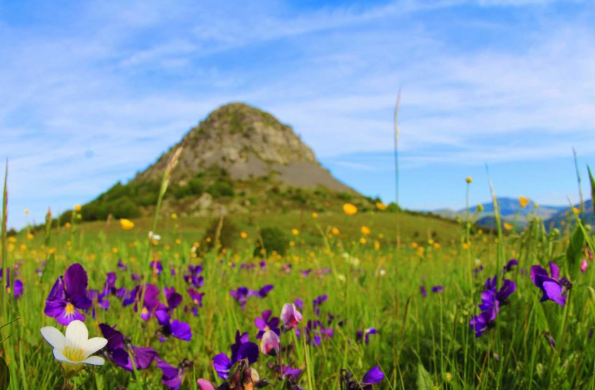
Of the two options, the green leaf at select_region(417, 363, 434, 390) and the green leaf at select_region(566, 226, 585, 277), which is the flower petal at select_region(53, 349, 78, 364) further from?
the green leaf at select_region(566, 226, 585, 277)

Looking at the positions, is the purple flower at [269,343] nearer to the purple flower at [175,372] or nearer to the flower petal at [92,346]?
the purple flower at [175,372]

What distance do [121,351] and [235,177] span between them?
201 feet

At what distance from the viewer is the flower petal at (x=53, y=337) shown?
3.19 ft

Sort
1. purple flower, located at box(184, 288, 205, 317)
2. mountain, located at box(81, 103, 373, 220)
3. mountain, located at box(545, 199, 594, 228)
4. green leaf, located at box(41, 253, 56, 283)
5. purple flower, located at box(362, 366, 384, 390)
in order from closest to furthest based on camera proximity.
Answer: purple flower, located at box(362, 366, 384, 390) → green leaf, located at box(41, 253, 56, 283) → purple flower, located at box(184, 288, 205, 317) → mountain, located at box(545, 199, 594, 228) → mountain, located at box(81, 103, 373, 220)

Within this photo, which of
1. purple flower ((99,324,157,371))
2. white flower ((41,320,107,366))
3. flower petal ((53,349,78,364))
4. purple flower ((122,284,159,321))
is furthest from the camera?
purple flower ((122,284,159,321))

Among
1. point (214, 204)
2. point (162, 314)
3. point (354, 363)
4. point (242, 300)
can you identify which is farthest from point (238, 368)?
point (214, 204)

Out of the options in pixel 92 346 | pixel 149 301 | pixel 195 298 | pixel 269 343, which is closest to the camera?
pixel 92 346

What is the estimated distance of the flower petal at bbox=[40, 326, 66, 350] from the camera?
3.19 feet

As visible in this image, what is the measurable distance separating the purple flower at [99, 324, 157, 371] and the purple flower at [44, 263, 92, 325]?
0.12 metres

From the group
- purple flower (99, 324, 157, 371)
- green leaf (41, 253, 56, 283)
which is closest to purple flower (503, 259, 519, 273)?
purple flower (99, 324, 157, 371)

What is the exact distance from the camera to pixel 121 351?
142cm

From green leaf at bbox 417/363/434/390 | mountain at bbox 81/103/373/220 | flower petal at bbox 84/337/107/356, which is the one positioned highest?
mountain at bbox 81/103/373/220

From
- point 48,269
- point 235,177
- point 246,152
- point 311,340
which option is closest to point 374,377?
point 311,340

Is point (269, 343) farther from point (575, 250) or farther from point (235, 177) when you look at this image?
point (235, 177)
